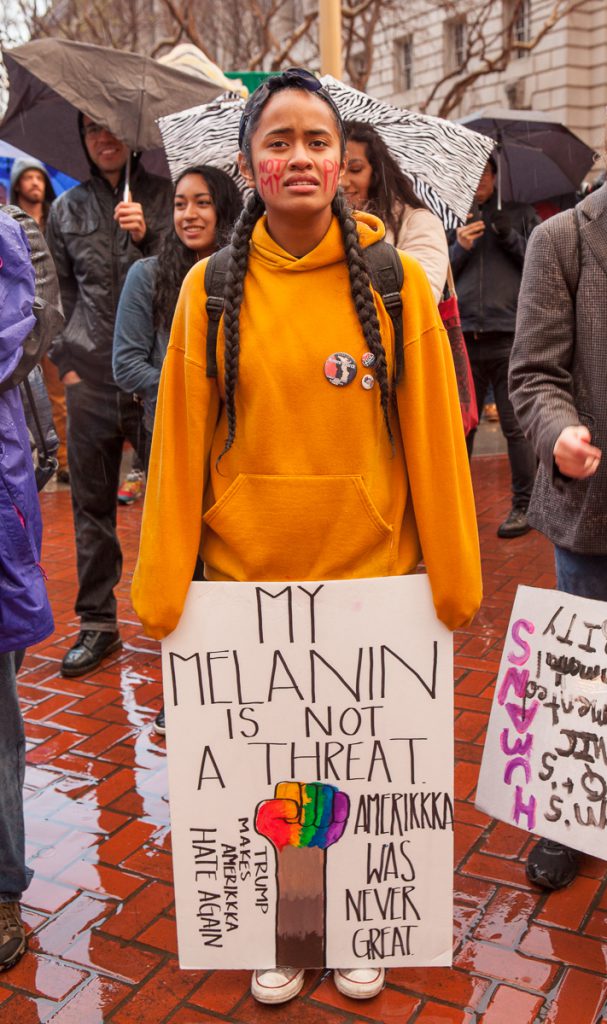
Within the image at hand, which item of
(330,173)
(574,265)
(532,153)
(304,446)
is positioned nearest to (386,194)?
(574,265)

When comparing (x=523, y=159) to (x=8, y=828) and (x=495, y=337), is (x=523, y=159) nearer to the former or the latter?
(x=495, y=337)

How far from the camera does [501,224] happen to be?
6.41 metres

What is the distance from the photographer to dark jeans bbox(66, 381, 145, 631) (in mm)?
4355

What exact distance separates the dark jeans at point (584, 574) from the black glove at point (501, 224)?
163 inches

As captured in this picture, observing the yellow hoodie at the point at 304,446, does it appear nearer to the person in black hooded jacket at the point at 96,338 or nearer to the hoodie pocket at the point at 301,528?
the hoodie pocket at the point at 301,528

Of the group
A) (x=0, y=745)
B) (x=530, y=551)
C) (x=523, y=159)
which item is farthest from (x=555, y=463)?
(x=523, y=159)

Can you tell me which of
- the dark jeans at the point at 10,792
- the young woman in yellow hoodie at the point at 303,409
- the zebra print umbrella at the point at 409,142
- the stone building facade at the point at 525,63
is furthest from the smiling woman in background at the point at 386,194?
the stone building facade at the point at 525,63

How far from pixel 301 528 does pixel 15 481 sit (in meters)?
0.72

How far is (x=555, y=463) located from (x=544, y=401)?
6.8 inches

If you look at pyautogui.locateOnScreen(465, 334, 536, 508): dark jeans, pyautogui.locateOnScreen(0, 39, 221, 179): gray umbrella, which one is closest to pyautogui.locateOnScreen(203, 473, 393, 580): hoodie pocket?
pyautogui.locateOnScreen(0, 39, 221, 179): gray umbrella

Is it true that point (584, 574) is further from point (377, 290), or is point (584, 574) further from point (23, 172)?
point (23, 172)

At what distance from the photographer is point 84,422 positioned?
14.3ft

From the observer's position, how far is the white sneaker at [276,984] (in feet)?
7.79

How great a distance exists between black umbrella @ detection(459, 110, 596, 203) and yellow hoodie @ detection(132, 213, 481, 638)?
21.0 feet
